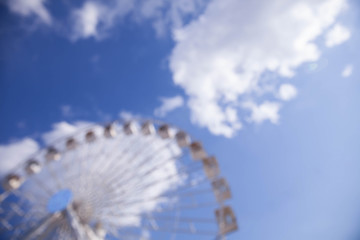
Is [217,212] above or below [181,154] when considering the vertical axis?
below

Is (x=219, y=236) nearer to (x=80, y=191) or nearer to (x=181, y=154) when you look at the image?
(x=181, y=154)

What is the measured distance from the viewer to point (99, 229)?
Result: 40.0ft

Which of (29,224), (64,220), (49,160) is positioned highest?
(49,160)

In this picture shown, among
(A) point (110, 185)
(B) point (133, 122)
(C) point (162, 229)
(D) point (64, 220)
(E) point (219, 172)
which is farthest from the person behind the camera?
(B) point (133, 122)

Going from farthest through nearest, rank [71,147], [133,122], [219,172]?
[133,122]
[71,147]
[219,172]

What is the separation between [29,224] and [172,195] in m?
6.39

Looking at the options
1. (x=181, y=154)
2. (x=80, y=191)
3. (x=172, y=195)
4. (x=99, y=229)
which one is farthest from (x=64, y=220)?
(x=181, y=154)

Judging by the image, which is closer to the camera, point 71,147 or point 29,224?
point 29,224

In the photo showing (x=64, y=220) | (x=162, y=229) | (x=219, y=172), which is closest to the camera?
(x=64, y=220)

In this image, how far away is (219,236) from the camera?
402 inches

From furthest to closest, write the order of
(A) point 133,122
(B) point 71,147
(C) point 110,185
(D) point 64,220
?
1. (A) point 133,122
2. (B) point 71,147
3. (C) point 110,185
4. (D) point 64,220

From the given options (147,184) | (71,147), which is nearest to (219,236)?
(147,184)

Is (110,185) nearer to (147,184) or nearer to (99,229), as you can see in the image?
(147,184)

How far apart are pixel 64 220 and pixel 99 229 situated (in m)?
3.46
